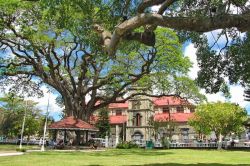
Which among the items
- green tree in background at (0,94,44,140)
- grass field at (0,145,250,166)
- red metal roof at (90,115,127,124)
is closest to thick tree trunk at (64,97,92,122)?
grass field at (0,145,250,166)

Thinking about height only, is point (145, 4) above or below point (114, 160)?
above

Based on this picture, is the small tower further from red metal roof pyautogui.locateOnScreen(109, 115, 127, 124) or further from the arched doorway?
red metal roof pyautogui.locateOnScreen(109, 115, 127, 124)

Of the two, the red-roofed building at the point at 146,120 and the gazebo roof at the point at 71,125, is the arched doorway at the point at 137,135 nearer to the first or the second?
the red-roofed building at the point at 146,120

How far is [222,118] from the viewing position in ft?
160

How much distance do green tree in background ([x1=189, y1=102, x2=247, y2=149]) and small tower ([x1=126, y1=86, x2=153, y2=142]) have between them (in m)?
19.9

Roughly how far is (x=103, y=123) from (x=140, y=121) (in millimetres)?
7138

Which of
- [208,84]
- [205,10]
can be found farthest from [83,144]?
[205,10]

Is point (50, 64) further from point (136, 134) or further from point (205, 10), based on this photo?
point (136, 134)

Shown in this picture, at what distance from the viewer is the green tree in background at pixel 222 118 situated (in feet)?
160

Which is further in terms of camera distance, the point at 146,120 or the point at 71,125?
the point at 146,120

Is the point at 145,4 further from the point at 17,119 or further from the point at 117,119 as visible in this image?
the point at 117,119

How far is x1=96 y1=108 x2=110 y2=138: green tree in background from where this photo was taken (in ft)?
239

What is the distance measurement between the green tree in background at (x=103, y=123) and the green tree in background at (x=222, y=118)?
2420cm

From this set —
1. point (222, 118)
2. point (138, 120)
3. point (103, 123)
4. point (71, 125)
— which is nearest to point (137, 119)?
point (138, 120)
